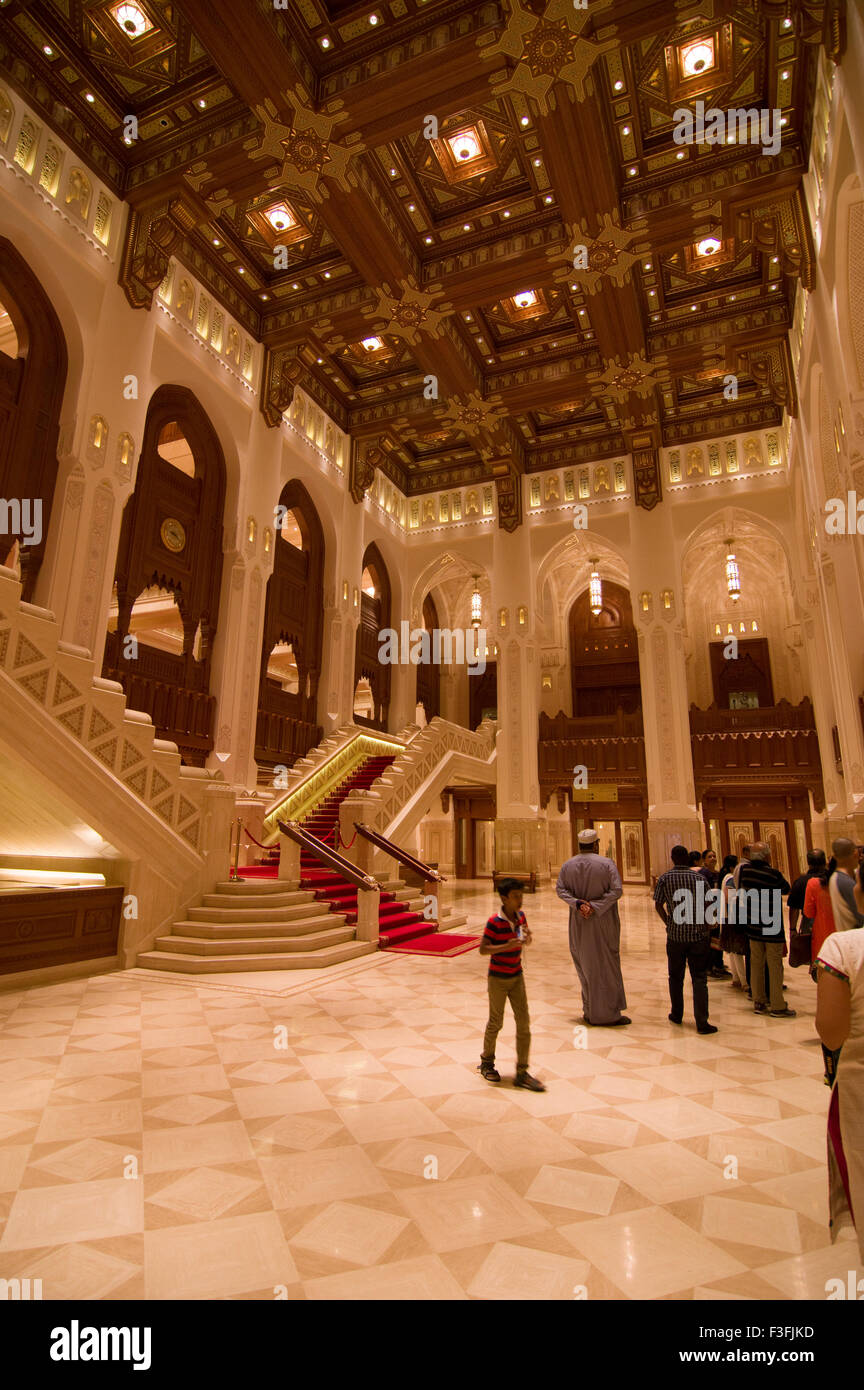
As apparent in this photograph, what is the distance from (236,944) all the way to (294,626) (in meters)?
9.36

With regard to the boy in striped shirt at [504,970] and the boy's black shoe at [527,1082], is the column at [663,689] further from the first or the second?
the boy's black shoe at [527,1082]

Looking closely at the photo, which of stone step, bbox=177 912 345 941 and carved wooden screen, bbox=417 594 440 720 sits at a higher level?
carved wooden screen, bbox=417 594 440 720

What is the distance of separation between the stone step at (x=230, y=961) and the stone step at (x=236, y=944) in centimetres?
5

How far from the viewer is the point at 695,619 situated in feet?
68.3

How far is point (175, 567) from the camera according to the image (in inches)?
489

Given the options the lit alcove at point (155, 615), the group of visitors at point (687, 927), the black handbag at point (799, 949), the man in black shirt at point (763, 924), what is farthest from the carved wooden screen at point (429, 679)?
the black handbag at point (799, 949)

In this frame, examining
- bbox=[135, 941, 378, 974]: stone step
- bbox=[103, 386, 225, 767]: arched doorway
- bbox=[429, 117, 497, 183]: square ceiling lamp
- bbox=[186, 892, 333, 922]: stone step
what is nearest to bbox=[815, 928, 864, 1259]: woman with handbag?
bbox=[135, 941, 378, 974]: stone step

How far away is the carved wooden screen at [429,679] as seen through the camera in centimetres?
2161

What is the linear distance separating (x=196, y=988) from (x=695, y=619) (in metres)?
18.5

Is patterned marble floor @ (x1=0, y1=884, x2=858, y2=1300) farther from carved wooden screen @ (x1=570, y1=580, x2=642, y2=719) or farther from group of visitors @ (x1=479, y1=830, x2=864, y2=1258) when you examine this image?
carved wooden screen @ (x1=570, y1=580, x2=642, y2=719)

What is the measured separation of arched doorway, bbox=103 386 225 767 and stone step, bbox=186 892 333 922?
4646mm

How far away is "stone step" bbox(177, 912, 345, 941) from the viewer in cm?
738

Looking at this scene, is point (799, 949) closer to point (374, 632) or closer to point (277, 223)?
point (277, 223)
